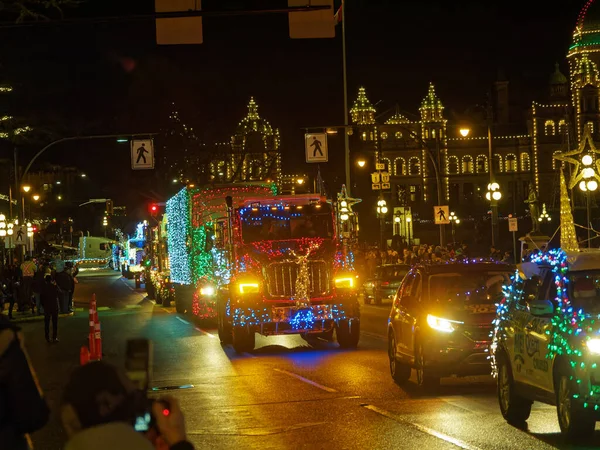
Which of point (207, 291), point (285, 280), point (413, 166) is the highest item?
point (413, 166)

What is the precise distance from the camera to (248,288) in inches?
902

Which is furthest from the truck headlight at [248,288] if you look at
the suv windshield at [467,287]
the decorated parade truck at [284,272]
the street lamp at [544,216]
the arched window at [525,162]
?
the arched window at [525,162]

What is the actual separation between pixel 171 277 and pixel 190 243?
7202 mm

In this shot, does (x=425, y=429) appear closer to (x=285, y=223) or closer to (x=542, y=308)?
(x=542, y=308)

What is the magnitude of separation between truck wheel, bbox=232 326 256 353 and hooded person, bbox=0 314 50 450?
16.8 m

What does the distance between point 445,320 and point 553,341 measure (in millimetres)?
4283

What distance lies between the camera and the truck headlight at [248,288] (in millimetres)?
22875

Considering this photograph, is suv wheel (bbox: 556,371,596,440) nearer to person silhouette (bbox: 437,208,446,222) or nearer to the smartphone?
the smartphone

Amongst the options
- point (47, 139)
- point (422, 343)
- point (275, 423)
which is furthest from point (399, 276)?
point (275, 423)

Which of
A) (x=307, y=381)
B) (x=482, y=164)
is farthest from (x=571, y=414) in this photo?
(x=482, y=164)

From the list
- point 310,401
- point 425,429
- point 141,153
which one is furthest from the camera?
point 141,153

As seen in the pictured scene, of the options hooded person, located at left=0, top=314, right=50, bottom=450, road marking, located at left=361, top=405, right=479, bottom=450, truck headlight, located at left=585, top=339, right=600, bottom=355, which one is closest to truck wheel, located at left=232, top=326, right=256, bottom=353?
road marking, located at left=361, top=405, right=479, bottom=450

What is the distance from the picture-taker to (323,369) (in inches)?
747

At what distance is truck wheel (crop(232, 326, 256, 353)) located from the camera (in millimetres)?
22750
